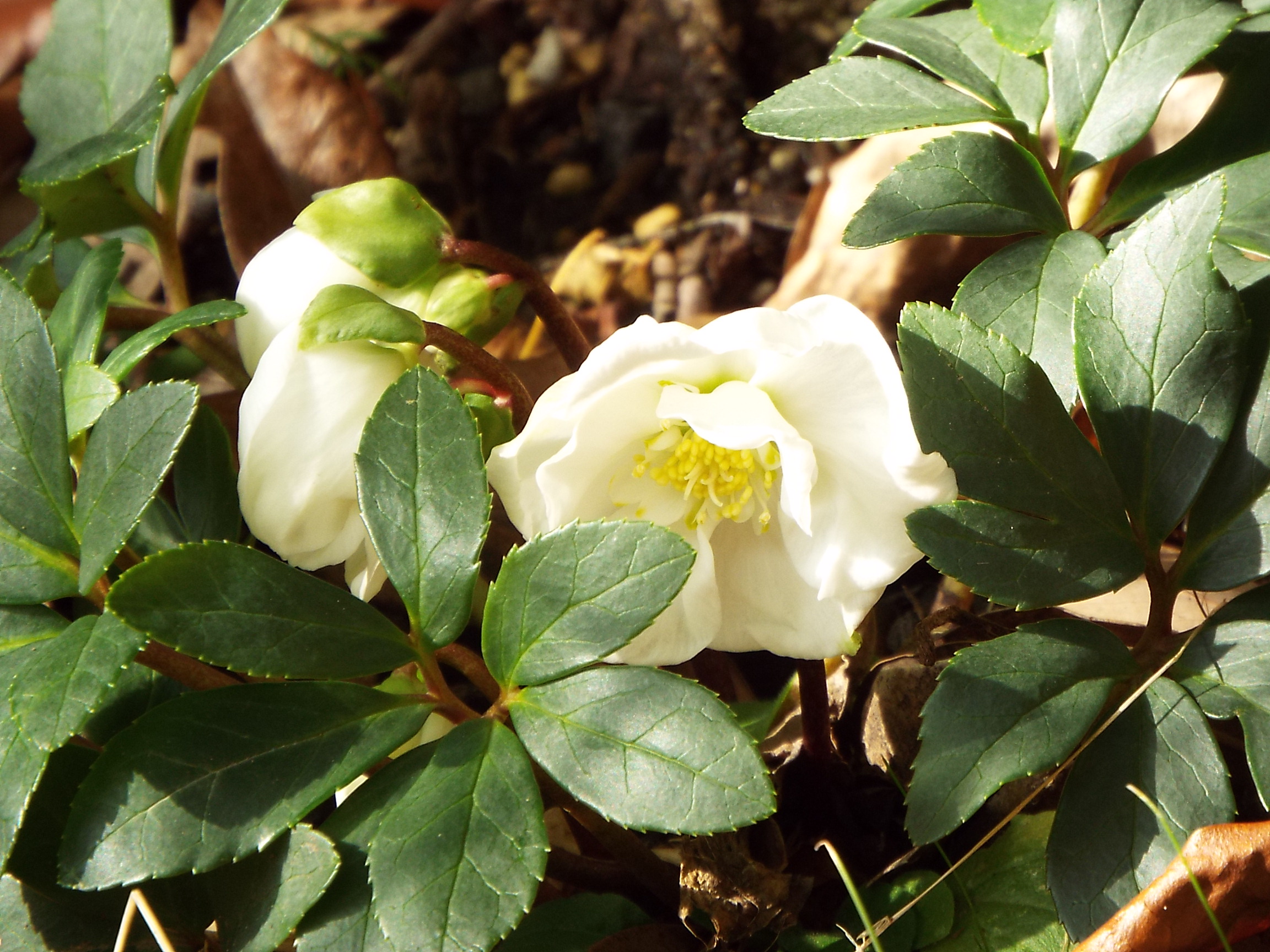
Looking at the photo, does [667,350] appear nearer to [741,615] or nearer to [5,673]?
[741,615]

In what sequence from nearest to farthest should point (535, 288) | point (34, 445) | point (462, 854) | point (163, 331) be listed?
point (462, 854)
point (34, 445)
point (163, 331)
point (535, 288)

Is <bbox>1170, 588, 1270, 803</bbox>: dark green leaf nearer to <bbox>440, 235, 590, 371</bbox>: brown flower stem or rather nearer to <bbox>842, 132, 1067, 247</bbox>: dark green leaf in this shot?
<bbox>842, 132, 1067, 247</bbox>: dark green leaf

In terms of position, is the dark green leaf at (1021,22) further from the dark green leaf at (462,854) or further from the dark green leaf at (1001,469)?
the dark green leaf at (462,854)

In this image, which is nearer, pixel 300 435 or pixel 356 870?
pixel 356 870

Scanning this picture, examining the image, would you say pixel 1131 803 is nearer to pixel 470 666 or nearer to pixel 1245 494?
pixel 1245 494

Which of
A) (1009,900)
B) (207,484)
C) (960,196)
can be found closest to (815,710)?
(1009,900)

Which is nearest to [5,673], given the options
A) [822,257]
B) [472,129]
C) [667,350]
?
[667,350]

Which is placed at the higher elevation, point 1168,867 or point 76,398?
point 76,398

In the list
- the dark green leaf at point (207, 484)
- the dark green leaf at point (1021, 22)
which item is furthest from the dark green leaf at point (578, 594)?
the dark green leaf at point (1021, 22)
